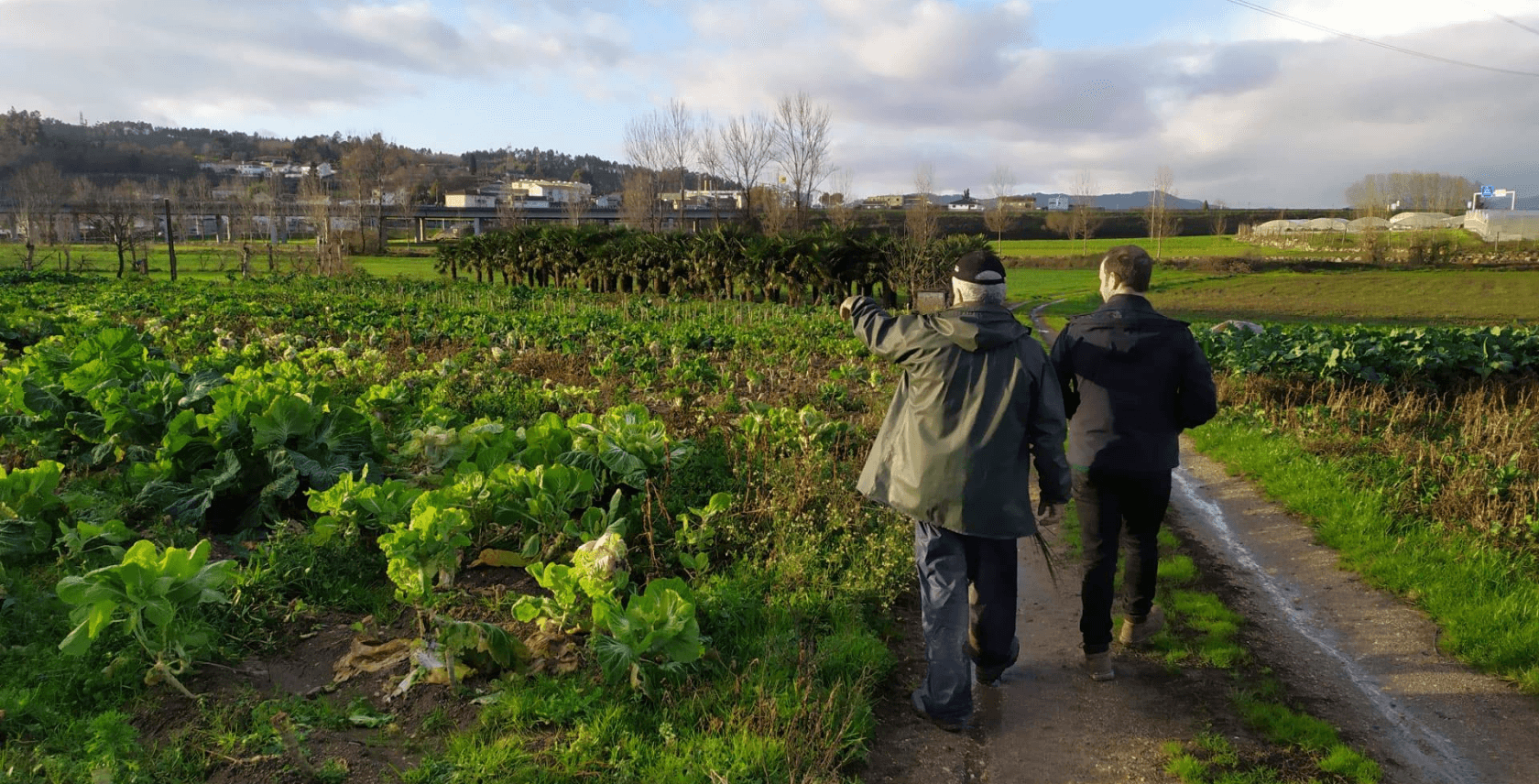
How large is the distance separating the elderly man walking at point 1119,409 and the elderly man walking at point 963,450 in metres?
0.45

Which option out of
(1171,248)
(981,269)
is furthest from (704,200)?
(981,269)

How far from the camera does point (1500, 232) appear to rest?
60.3 metres

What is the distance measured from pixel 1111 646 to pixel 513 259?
112 feet

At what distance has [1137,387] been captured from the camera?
441cm

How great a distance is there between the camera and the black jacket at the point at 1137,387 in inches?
172

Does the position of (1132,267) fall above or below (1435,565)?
above

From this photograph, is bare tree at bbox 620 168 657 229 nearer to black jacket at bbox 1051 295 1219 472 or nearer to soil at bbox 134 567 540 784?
black jacket at bbox 1051 295 1219 472

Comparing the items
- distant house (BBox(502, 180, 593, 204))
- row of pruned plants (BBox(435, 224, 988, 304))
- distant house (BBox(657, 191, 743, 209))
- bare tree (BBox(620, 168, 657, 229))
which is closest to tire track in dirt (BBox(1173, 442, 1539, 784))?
row of pruned plants (BBox(435, 224, 988, 304))

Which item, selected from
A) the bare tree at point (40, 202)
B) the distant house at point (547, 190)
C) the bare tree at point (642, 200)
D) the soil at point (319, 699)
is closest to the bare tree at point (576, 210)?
the bare tree at point (642, 200)

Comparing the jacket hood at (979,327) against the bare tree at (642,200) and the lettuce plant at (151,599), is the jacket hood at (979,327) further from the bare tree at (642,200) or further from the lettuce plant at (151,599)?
the bare tree at (642,200)

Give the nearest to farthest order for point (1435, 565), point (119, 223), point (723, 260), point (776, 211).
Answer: point (1435, 565), point (723, 260), point (119, 223), point (776, 211)

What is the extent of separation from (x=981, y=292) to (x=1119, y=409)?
0.99 m

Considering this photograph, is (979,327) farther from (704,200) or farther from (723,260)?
(704,200)

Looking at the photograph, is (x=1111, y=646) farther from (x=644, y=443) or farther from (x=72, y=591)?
(x=72, y=591)
